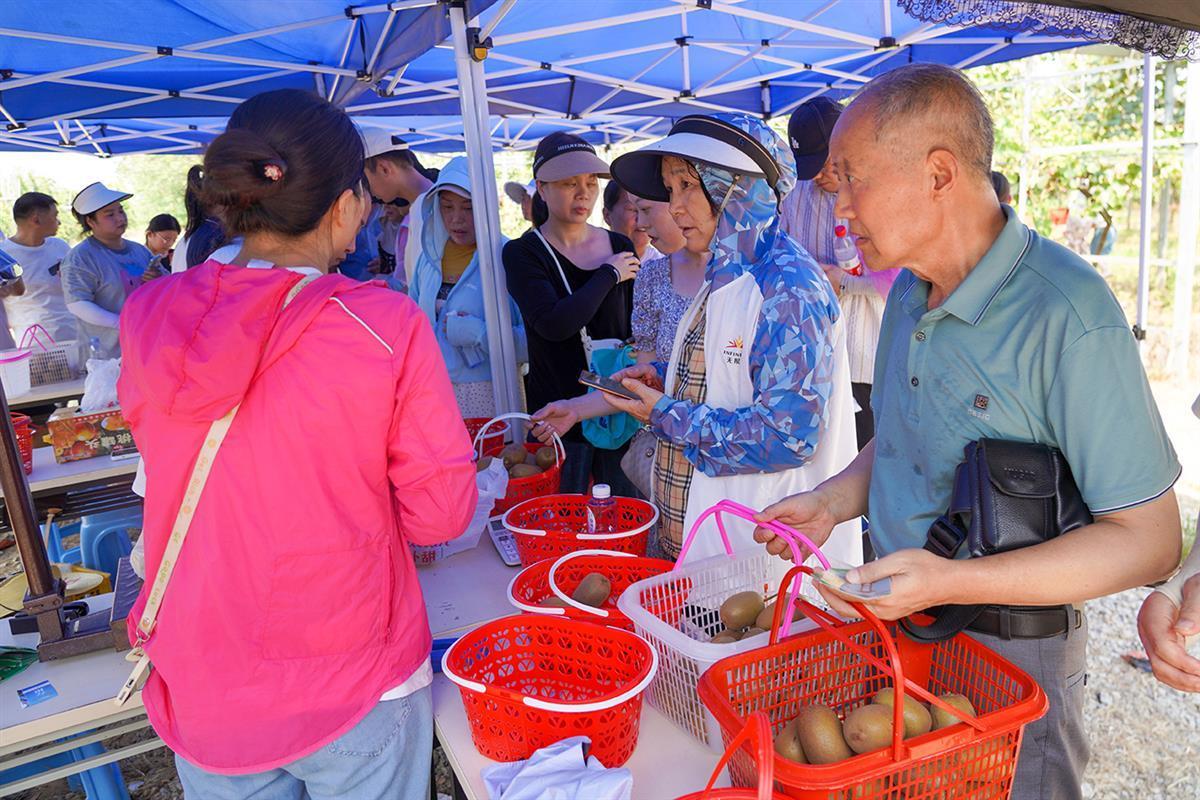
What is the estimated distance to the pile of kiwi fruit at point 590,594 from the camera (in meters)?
1.68

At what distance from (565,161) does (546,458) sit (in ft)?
4.32

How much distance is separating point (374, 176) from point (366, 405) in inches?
116

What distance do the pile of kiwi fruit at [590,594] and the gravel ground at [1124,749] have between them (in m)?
1.77

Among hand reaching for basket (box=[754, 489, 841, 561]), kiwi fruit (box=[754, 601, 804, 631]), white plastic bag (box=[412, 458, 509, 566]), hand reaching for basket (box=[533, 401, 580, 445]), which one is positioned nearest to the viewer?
kiwi fruit (box=[754, 601, 804, 631])

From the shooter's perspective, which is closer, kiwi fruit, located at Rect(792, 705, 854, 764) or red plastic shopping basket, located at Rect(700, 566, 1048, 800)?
red plastic shopping basket, located at Rect(700, 566, 1048, 800)

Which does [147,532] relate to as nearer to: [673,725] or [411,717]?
[411,717]

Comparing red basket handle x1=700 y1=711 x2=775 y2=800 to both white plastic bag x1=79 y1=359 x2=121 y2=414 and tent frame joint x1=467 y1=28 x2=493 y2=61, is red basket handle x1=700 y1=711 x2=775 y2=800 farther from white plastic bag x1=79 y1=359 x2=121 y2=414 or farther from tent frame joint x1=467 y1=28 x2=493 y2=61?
white plastic bag x1=79 y1=359 x2=121 y2=414

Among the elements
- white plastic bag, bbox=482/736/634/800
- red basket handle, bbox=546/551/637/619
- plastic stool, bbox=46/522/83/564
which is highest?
red basket handle, bbox=546/551/637/619

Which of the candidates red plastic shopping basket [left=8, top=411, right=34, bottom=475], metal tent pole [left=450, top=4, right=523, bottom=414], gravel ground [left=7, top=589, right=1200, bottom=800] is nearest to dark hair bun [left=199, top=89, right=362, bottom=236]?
metal tent pole [left=450, top=4, right=523, bottom=414]

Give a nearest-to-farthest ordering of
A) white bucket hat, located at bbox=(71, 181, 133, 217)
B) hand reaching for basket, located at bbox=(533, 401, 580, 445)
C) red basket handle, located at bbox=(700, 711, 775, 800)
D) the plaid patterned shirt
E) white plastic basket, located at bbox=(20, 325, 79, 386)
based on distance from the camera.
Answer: red basket handle, located at bbox=(700, 711, 775, 800), the plaid patterned shirt, hand reaching for basket, located at bbox=(533, 401, 580, 445), white plastic basket, located at bbox=(20, 325, 79, 386), white bucket hat, located at bbox=(71, 181, 133, 217)

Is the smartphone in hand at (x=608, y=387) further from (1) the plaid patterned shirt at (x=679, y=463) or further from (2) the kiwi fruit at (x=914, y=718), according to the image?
(2) the kiwi fruit at (x=914, y=718)

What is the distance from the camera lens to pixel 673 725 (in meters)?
1.53

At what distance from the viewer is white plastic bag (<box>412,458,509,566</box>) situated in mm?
2314

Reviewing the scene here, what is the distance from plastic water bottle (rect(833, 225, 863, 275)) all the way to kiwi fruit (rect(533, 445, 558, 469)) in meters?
1.68
